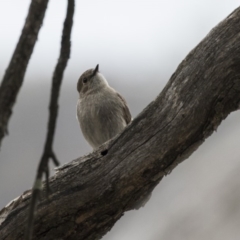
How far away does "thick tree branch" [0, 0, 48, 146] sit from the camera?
96.2 inches

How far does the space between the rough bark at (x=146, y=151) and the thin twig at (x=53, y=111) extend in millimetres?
1851

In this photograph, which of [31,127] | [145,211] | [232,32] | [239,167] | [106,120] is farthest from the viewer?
[31,127]

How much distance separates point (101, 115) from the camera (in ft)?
21.8

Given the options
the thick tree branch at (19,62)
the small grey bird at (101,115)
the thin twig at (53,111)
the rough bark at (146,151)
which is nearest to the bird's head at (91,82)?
the small grey bird at (101,115)

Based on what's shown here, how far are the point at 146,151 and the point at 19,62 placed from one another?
2.09 metres

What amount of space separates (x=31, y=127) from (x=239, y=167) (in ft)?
31.0

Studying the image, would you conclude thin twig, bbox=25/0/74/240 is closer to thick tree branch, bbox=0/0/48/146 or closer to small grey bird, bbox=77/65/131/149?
thick tree branch, bbox=0/0/48/146

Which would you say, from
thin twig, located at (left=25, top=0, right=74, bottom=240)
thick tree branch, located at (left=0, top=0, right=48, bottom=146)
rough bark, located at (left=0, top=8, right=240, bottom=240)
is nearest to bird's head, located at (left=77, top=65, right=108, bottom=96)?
rough bark, located at (left=0, top=8, right=240, bottom=240)

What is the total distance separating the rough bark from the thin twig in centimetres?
185

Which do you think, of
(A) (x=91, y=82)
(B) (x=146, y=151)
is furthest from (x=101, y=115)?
(B) (x=146, y=151)

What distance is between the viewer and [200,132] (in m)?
4.39

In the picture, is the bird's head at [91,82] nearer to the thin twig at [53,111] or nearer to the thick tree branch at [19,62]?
the thin twig at [53,111]

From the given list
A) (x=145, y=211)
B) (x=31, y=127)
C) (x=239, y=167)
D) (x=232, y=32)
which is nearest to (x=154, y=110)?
(x=232, y=32)

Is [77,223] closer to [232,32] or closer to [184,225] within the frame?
[232,32]
